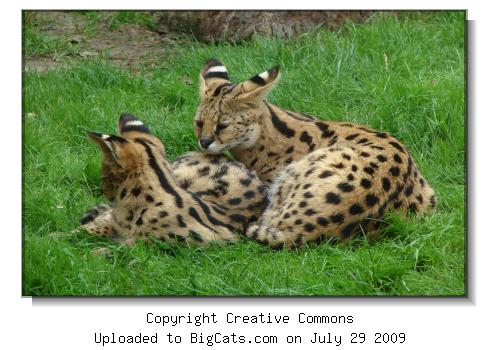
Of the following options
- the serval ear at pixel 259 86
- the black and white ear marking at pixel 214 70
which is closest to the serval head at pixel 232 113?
the serval ear at pixel 259 86

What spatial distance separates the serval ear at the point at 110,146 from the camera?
23.3 feet

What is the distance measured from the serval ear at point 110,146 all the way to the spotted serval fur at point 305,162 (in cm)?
92

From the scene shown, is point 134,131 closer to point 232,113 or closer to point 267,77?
point 232,113

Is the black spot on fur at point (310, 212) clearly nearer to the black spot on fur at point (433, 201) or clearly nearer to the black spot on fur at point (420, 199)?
the black spot on fur at point (420, 199)

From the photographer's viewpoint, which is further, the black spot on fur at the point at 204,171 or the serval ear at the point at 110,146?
the black spot on fur at the point at 204,171

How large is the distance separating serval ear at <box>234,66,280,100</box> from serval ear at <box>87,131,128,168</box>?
1.16 meters

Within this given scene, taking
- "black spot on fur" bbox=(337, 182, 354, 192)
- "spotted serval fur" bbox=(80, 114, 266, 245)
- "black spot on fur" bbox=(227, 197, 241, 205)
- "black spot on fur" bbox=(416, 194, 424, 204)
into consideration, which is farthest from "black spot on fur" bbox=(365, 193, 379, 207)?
"black spot on fur" bbox=(227, 197, 241, 205)

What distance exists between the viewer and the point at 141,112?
897 cm

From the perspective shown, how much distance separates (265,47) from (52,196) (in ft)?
7.98

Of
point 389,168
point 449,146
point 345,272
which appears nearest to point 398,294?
point 345,272

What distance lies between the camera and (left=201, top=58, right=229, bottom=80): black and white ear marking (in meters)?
8.40

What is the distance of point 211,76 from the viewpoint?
840 cm

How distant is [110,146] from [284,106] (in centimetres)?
218

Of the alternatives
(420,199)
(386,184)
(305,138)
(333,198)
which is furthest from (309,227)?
(305,138)
